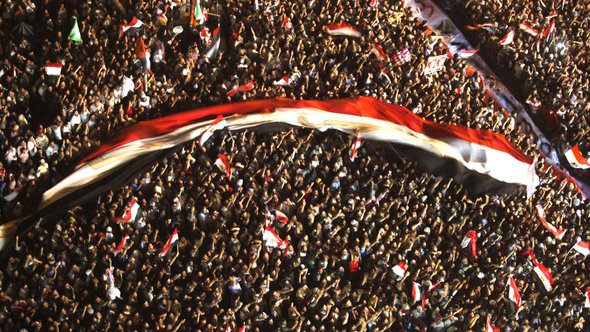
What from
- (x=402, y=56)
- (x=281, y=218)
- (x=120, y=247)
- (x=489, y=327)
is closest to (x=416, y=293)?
(x=489, y=327)

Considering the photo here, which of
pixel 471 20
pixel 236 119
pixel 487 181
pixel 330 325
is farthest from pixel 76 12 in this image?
pixel 471 20

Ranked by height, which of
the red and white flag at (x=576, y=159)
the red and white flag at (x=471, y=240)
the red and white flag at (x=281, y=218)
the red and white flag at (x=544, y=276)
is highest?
the red and white flag at (x=281, y=218)

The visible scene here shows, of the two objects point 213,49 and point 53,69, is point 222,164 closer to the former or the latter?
point 213,49

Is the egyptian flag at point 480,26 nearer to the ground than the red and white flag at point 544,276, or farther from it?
farther from it

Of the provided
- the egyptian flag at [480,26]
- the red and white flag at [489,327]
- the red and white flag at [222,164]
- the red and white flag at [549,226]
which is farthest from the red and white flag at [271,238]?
the egyptian flag at [480,26]

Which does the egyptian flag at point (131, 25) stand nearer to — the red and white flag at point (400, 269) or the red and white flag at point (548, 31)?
the red and white flag at point (400, 269)
